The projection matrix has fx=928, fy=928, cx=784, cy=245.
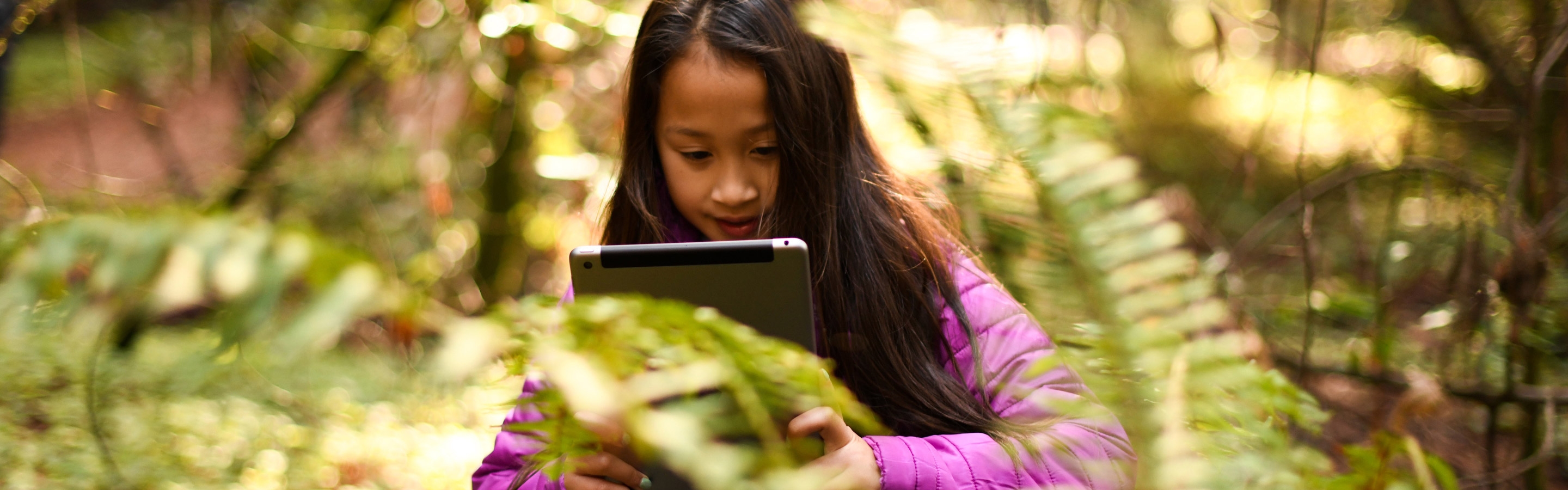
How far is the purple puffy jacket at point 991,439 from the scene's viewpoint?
545mm

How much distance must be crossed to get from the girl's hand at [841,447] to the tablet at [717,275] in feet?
0.45

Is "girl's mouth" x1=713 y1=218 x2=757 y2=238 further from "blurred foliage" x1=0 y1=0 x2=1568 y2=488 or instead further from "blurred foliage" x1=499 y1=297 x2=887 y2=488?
"blurred foliage" x1=499 y1=297 x2=887 y2=488

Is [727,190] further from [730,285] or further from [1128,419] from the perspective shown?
[1128,419]

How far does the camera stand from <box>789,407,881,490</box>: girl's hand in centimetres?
68

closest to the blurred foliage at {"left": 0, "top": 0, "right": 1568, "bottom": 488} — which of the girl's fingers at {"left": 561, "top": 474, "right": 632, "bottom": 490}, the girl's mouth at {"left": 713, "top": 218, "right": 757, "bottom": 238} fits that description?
the girl's fingers at {"left": 561, "top": 474, "right": 632, "bottom": 490}

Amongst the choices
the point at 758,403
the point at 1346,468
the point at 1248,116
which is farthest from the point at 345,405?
the point at 1248,116

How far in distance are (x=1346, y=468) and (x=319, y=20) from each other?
2902 millimetres

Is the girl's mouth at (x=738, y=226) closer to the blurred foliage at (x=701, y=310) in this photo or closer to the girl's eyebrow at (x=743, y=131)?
the girl's eyebrow at (x=743, y=131)

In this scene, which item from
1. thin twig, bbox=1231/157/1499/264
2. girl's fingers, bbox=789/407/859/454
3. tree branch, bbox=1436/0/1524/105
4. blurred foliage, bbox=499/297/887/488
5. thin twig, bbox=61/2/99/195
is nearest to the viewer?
blurred foliage, bbox=499/297/887/488

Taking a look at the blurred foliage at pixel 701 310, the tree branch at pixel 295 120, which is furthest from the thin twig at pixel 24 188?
the tree branch at pixel 295 120

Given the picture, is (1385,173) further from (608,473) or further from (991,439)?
(608,473)

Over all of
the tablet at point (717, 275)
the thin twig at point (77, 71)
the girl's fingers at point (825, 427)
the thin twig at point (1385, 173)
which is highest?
the thin twig at point (77, 71)

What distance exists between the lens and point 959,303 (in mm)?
1086

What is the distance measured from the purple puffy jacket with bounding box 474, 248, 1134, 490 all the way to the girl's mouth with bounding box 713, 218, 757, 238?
25 centimetres
